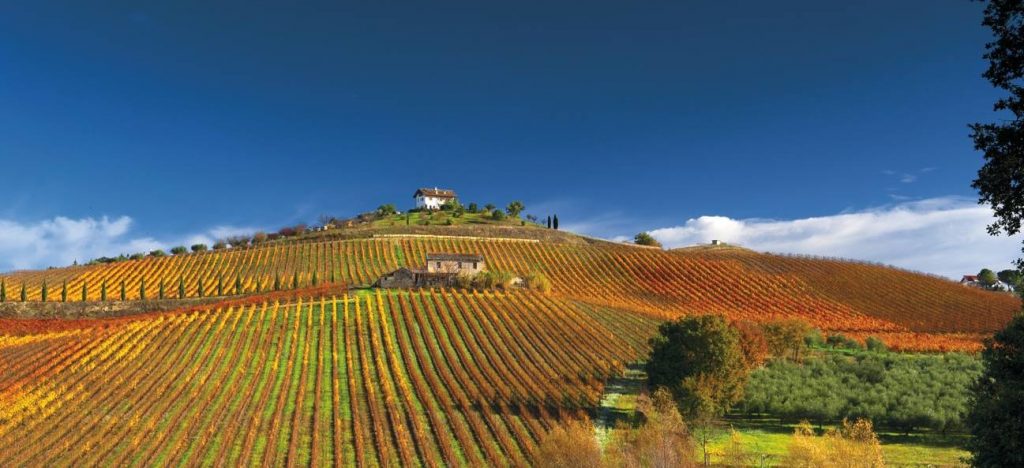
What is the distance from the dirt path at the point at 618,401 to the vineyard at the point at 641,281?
3030 centimetres

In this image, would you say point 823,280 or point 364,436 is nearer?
point 364,436

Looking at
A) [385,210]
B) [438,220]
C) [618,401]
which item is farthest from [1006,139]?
[385,210]

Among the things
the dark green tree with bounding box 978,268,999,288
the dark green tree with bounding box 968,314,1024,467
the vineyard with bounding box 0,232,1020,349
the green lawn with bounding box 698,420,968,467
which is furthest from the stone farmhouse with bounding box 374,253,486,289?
the dark green tree with bounding box 978,268,999,288

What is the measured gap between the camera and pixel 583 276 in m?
119

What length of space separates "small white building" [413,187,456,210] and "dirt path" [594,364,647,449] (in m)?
136

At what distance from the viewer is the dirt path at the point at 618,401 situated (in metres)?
43.5

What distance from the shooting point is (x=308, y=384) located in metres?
50.3

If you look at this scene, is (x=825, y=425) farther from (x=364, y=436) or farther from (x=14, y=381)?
(x=14, y=381)

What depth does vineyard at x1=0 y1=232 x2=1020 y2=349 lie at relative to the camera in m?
94.0

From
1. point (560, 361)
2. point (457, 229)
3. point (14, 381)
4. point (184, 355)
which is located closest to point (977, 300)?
point (560, 361)

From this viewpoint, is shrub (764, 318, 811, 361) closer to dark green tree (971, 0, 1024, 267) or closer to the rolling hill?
the rolling hill

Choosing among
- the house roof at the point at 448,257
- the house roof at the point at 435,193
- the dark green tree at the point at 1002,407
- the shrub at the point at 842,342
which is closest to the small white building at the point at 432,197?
the house roof at the point at 435,193

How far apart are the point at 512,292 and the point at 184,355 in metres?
43.3

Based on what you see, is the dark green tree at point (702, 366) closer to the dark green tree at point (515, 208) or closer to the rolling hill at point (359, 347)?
the rolling hill at point (359, 347)
